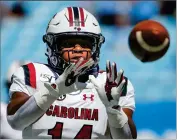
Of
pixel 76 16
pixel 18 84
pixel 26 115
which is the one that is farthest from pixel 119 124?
pixel 76 16

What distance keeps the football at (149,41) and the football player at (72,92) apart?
1.18ft

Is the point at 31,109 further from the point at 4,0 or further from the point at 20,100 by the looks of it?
the point at 4,0

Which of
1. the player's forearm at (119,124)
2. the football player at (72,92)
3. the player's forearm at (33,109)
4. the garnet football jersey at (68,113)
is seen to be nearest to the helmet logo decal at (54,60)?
the football player at (72,92)

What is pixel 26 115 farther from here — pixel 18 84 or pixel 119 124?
pixel 119 124

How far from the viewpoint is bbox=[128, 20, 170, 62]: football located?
3582 mm

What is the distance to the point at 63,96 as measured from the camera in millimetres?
3158

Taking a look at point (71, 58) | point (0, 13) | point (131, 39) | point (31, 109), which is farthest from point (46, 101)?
point (0, 13)

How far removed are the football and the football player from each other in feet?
1.18

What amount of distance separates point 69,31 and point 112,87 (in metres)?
0.53

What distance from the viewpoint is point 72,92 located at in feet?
10.4

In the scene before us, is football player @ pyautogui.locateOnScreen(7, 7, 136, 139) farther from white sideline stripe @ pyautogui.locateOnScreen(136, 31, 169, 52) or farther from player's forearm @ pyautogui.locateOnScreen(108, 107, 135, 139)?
white sideline stripe @ pyautogui.locateOnScreen(136, 31, 169, 52)

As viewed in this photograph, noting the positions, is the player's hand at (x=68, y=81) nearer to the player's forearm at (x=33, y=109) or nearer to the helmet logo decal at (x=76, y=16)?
the player's forearm at (x=33, y=109)

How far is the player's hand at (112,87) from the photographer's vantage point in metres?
2.86

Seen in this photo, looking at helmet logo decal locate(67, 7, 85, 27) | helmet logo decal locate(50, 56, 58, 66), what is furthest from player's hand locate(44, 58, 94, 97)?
helmet logo decal locate(67, 7, 85, 27)
